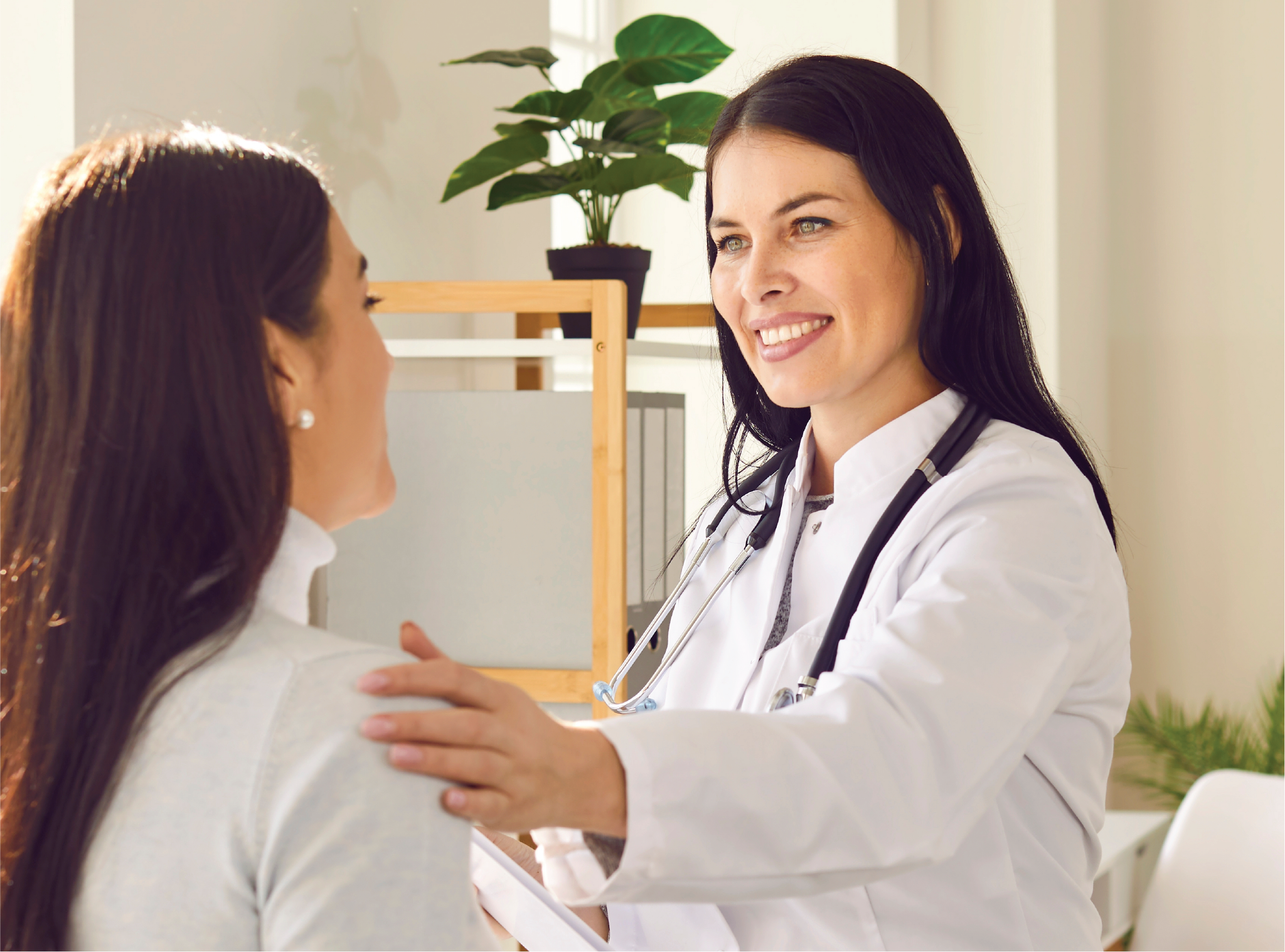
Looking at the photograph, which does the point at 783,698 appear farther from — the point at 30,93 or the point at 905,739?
the point at 30,93

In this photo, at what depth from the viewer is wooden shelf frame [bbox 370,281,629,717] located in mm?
1926

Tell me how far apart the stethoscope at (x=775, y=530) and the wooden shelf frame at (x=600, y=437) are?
1.57 feet

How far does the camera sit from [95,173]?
2.24 ft

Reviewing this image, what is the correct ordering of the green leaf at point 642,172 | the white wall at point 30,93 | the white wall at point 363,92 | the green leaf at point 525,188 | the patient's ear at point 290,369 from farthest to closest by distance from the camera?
1. the green leaf at point 525,188
2. the green leaf at point 642,172
3. the white wall at point 363,92
4. the white wall at point 30,93
5. the patient's ear at point 290,369

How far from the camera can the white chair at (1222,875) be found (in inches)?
69.0

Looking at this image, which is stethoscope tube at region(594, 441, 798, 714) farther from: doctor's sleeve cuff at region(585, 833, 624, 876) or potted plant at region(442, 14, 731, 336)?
potted plant at region(442, 14, 731, 336)

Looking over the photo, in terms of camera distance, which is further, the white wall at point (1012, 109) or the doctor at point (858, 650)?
the white wall at point (1012, 109)

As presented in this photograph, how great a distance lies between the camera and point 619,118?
2102 mm

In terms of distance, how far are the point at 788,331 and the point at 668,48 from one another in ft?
3.62

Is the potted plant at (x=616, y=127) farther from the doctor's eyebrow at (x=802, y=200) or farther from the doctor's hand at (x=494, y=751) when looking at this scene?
the doctor's hand at (x=494, y=751)

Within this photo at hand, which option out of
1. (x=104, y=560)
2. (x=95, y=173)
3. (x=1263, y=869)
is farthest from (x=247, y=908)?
(x=1263, y=869)

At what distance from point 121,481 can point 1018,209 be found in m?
3.37

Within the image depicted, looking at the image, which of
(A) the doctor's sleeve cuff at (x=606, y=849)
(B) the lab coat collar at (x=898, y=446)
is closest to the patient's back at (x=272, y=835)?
(A) the doctor's sleeve cuff at (x=606, y=849)

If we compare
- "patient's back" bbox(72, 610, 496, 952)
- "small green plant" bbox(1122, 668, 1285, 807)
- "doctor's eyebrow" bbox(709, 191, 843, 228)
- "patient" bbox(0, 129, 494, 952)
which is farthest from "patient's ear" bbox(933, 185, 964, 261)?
"small green plant" bbox(1122, 668, 1285, 807)
